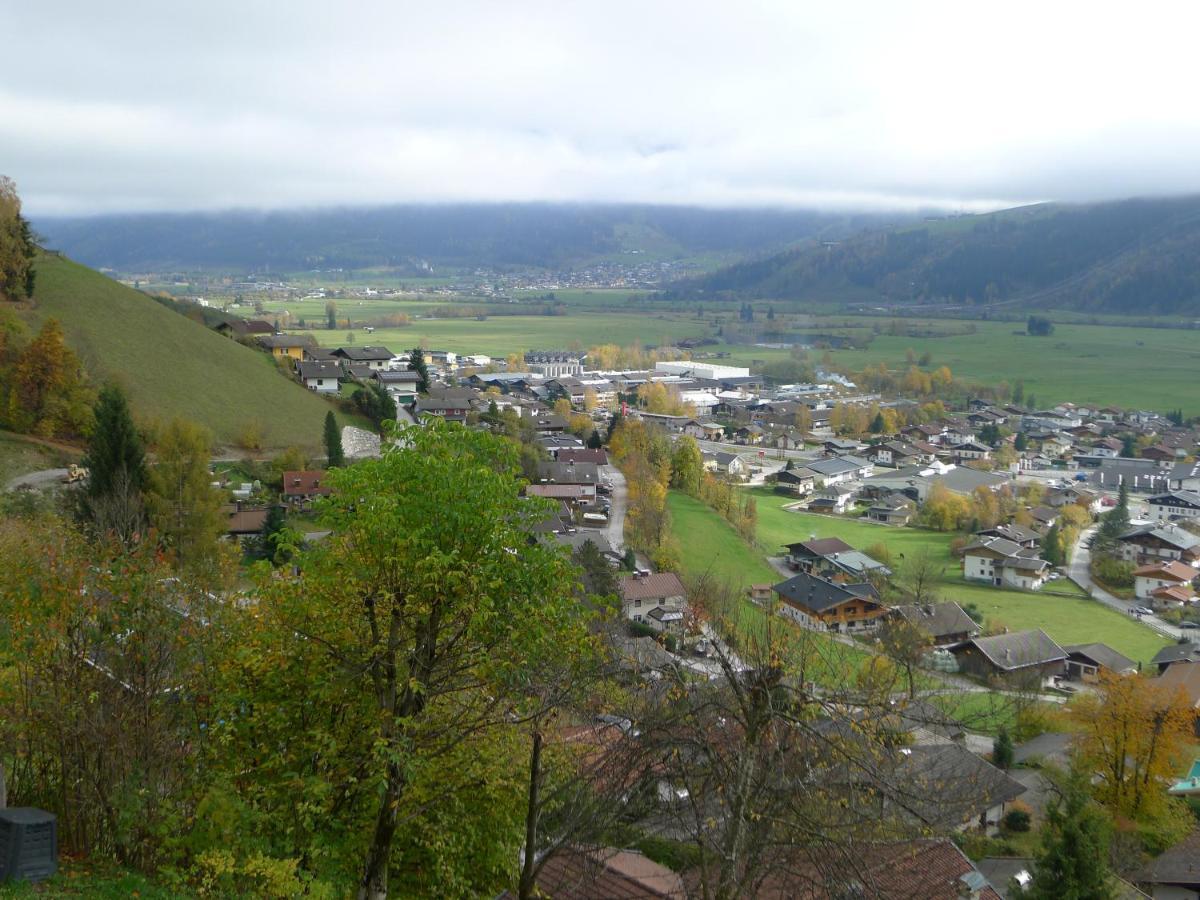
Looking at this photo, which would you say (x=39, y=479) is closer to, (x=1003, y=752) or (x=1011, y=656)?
(x=1003, y=752)

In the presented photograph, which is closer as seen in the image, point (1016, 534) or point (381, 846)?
point (381, 846)

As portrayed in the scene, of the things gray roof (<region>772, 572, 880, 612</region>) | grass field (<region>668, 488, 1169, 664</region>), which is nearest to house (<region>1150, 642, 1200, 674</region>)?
grass field (<region>668, 488, 1169, 664</region>)

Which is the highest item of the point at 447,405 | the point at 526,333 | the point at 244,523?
the point at 447,405

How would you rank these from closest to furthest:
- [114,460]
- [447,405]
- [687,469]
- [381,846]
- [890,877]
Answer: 1. [381,846]
2. [890,877]
3. [114,460]
4. [687,469]
5. [447,405]

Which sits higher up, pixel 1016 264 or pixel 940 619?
pixel 1016 264

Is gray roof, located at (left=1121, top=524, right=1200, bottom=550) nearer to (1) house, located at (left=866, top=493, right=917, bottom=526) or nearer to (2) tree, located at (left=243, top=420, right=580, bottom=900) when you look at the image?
(1) house, located at (left=866, top=493, right=917, bottom=526)

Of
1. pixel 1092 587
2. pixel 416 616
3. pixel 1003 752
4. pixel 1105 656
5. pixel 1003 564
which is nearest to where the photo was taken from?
pixel 416 616

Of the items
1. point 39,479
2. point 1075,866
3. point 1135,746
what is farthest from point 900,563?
point 39,479
